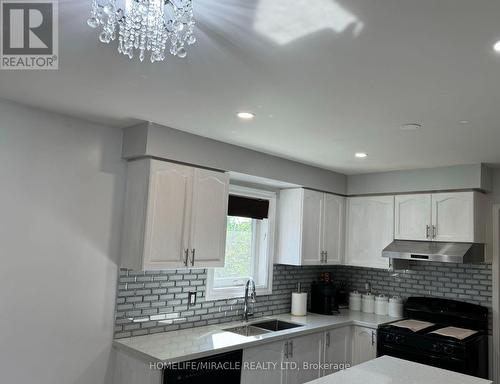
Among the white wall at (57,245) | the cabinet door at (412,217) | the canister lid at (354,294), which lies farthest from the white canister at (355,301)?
the white wall at (57,245)

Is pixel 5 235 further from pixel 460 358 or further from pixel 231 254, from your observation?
pixel 460 358

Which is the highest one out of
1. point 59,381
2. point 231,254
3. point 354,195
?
point 354,195

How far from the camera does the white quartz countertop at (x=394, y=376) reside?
7.55 feet

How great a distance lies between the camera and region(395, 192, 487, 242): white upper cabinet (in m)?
3.76

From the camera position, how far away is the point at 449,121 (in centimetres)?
251

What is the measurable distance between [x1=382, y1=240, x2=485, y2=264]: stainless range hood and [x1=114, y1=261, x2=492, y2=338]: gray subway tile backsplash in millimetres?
387

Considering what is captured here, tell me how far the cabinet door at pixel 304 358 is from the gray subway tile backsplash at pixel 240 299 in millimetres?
617

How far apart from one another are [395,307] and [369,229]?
0.87 meters

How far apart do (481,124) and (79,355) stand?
3046mm

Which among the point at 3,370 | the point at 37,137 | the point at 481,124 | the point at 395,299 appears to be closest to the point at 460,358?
the point at 395,299

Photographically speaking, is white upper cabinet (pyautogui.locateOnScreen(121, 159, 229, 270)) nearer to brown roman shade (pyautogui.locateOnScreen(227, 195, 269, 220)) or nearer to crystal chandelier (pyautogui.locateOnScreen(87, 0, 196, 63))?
brown roman shade (pyautogui.locateOnScreen(227, 195, 269, 220))

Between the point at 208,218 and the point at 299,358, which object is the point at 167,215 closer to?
the point at 208,218

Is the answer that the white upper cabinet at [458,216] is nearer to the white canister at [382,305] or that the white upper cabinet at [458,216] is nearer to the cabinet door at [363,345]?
the white canister at [382,305]
